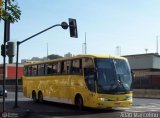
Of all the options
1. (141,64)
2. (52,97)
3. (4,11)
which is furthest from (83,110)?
(141,64)

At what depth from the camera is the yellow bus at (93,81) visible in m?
23.1

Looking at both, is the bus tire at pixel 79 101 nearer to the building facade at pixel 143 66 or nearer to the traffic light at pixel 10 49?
the traffic light at pixel 10 49

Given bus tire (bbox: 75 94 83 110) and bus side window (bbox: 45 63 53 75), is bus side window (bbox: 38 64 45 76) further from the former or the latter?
bus tire (bbox: 75 94 83 110)

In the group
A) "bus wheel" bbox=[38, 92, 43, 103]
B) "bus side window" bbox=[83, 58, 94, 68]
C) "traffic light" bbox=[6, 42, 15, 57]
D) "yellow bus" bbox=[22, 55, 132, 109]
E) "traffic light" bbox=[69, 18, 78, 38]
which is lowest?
"bus wheel" bbox=[38, 92, 43, 103]

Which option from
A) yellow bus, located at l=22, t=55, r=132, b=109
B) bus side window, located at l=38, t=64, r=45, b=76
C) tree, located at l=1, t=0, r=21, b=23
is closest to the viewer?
tree, located at l=1, t=0, r=21, b=23

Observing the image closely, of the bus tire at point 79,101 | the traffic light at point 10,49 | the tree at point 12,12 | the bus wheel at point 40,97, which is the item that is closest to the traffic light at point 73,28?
the bus tire at point 79,101

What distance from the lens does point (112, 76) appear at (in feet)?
76.6

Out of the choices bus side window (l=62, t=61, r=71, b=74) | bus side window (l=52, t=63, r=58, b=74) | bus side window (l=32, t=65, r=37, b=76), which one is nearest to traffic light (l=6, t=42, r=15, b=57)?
bus side window (l=62, t=61, r=71, b=74)

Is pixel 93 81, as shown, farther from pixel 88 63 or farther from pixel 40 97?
pixel 40 97

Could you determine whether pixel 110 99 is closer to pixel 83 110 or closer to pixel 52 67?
pixel 83 110

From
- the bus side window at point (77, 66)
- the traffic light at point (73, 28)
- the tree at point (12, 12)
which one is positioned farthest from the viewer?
the traffic light at point (73, 28)

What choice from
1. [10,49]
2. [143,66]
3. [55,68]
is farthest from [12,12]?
[143,66]

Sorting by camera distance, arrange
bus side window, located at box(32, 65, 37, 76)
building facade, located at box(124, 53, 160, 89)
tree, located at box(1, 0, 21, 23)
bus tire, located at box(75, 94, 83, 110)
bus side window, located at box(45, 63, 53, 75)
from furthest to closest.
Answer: building facade, located at box(124, 53, 160, 89) < bus side window, located at box(32, 65, 37, 76) < bus side window, located at box(45, 63, 53, 75) < bus tire, located at box(75, 94, 83, 110) < tree, located at box(1, 0, 21, 23)

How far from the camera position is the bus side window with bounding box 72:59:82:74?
2489cm
